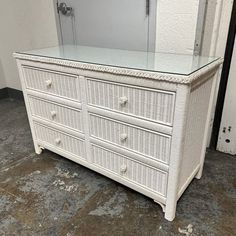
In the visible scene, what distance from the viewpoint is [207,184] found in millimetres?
1410

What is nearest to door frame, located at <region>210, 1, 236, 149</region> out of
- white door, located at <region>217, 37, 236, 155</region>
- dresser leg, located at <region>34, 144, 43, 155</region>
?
white door, located at <region>217, 37, 236, 155</region>

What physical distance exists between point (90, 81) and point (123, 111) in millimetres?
238

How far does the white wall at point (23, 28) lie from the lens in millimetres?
2098

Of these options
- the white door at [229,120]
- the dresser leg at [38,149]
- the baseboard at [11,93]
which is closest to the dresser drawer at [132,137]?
the dresser leg at [38,149]

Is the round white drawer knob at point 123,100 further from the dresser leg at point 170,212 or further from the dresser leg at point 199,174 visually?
the dresser leg at point 199,174

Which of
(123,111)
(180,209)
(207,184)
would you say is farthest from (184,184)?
(123,111)

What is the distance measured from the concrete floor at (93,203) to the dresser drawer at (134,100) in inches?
20.9

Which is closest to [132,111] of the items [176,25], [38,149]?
[176,25]

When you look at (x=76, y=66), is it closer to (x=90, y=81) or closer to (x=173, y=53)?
(x=90, y=81)

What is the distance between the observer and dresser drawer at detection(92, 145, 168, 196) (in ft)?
3.78

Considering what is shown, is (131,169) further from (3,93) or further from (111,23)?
(3,93)

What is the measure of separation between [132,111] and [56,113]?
594mm

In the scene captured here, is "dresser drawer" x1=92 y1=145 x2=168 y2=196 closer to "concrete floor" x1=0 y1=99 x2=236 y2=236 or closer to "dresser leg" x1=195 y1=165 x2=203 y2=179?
"concrete floor" x1=0 y1=99 x2=236 y2=236

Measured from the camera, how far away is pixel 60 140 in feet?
5.11
